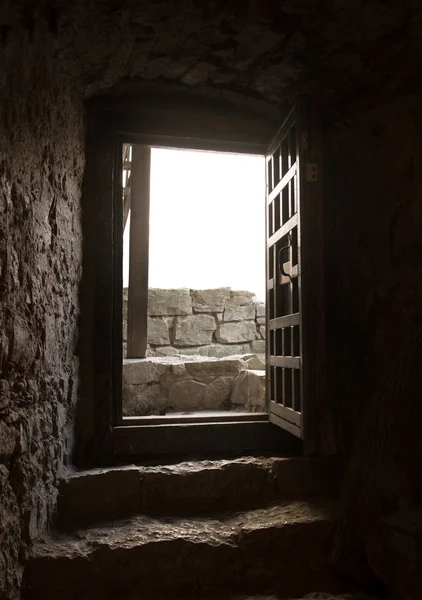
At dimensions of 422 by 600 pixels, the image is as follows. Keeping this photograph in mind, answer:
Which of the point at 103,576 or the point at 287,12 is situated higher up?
the point at 287,12

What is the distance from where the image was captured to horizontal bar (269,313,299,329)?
8.56 ft

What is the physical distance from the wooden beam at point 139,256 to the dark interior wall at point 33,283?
2.10 metres

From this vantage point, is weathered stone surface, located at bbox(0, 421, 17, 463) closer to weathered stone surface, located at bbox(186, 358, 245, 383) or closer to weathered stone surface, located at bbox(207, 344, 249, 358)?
weathered stone surface, located at bbox(186, 358, 245, 383)

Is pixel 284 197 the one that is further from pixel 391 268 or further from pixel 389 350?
pixel 389 350

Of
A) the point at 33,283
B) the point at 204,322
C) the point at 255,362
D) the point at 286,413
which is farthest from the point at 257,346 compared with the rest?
the point at 33,283

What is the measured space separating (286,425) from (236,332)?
335cm

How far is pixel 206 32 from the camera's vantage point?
2.29m

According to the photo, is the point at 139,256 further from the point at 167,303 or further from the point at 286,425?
the point at 286,425

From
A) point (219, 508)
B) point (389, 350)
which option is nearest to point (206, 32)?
point (389, 350)

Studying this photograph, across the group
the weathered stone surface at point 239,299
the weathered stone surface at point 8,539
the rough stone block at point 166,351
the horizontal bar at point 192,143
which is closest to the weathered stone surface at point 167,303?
the rough stone block at point 166,351

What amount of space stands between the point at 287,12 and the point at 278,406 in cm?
195

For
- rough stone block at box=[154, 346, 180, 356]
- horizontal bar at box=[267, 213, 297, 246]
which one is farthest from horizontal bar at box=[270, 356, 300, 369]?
rough stone block at box=[154, 346, 180, 356]

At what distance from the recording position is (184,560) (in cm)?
211

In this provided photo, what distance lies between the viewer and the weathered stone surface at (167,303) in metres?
5.74
